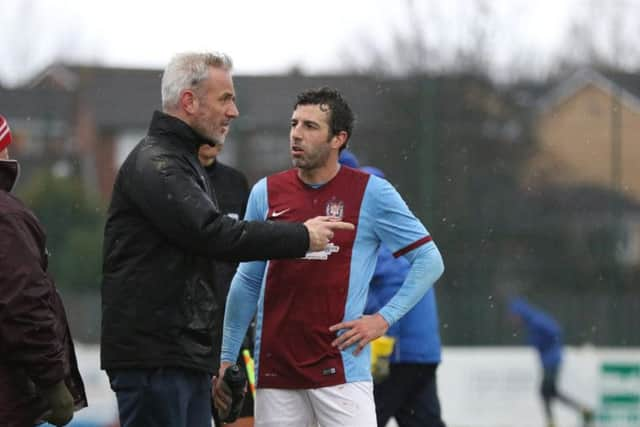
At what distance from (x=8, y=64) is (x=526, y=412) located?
513 centimetres

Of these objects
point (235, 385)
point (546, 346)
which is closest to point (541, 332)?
point (546, 346)

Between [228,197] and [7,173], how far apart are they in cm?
195

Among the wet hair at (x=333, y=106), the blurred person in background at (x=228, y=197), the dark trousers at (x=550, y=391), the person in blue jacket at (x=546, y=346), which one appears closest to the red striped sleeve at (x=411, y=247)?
the wet hair at (x=333, y=106)

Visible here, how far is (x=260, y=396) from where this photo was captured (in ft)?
16.5

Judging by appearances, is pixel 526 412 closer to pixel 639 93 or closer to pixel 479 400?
pixel 479 400

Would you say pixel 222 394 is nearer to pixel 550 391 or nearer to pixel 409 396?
pixel 409 396

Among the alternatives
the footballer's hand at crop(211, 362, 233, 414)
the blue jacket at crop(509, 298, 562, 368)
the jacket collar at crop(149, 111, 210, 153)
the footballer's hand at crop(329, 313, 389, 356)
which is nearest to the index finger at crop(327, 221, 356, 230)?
the footballer's hand at crop(329, 313, 389, 356)

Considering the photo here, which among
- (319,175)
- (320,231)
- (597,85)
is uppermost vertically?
(597,85)

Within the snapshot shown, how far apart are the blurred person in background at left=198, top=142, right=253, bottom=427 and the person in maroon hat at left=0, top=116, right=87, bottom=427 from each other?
66.8 inches

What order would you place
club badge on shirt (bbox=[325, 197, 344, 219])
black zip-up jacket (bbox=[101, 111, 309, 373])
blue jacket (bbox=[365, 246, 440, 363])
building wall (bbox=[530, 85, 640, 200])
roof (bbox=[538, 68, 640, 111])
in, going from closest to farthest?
black zip-up jacket (bbox=[101, 111, 309, 373]), club badge on shirt (bbox=[325, 197, 344, 219]), blue jacket (bbox=[365, 246, 440, 363]), roof (bbox=[538, 68, 640, 111]), building wall (bbox=[530, 85, 640, 200])

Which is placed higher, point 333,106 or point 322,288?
point 333,106

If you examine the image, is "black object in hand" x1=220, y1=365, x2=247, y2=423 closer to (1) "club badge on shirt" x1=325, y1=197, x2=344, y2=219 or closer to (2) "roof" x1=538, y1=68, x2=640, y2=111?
(1) "club badge on shirt" x1=325, y1=197, x2=344, y2=219

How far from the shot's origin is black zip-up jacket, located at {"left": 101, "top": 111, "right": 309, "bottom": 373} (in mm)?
4285

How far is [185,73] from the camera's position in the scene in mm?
4512
